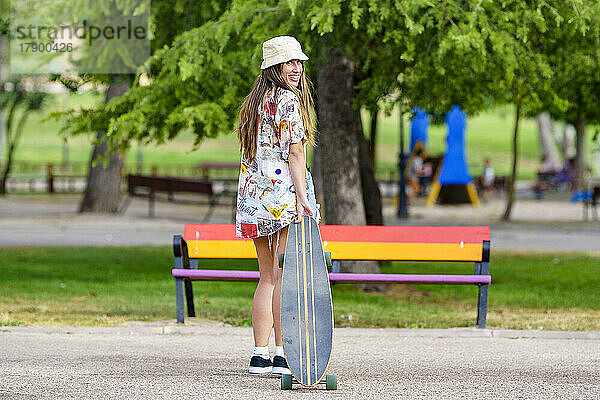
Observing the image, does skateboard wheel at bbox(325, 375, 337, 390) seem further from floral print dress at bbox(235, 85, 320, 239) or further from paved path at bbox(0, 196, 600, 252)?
paved path at bbox(0, 196, 600, 252)

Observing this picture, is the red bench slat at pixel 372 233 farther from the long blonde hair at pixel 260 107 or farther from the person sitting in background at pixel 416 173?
the person sitting in background at pixel 416 173

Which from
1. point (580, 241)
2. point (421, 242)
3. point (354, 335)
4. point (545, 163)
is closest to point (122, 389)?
point (354, 335)

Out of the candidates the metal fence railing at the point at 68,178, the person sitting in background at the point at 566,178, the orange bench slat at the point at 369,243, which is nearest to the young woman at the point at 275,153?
the orange bench slat at the point at 369,243

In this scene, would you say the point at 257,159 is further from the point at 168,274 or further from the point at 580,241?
the point at 580,241

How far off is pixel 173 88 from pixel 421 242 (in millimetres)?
3745

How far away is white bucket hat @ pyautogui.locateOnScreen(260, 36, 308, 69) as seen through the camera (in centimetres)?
622

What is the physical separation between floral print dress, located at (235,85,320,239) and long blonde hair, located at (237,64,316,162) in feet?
0.11

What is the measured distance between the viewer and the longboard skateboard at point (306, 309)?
19.9 feet

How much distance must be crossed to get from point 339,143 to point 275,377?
19.6 ft

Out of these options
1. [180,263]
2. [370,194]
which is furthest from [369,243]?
[370,194]

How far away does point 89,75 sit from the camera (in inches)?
528

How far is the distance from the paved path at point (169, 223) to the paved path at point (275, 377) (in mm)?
9476

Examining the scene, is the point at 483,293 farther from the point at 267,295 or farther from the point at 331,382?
the point at 331,382

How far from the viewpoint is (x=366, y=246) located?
9.30m
